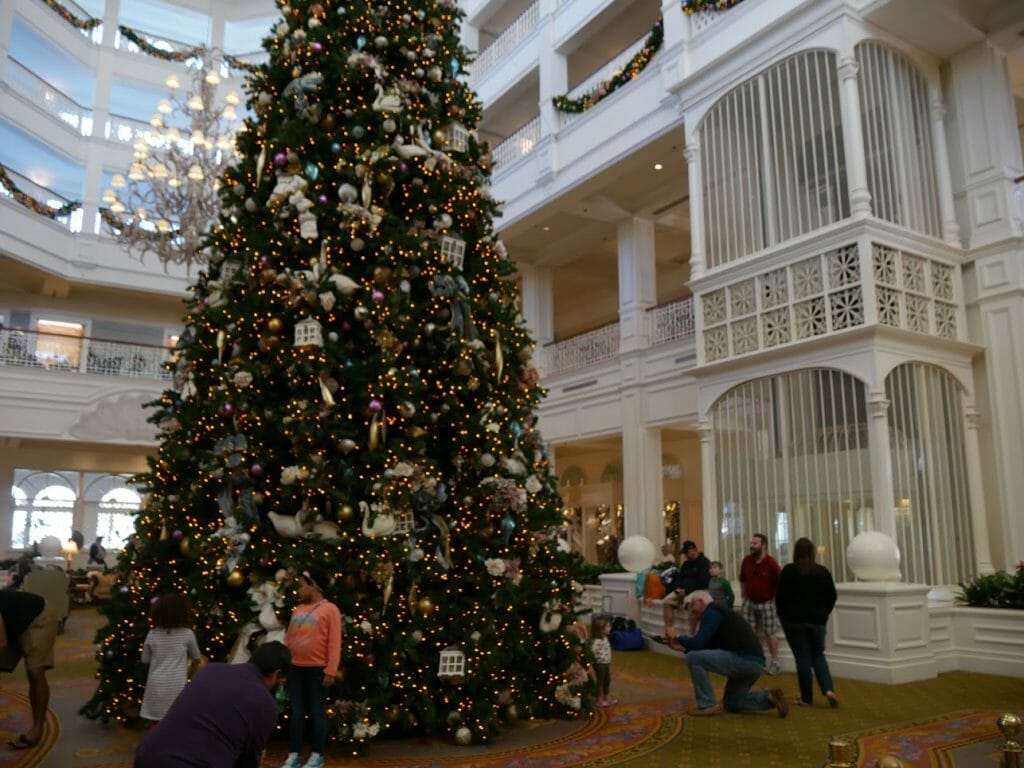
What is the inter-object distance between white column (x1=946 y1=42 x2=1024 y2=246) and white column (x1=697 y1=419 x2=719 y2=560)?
13.3 feet

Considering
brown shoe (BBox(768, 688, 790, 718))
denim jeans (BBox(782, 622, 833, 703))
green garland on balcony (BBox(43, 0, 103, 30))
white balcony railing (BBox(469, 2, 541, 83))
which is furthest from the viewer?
green garland on balcony (BBox(43, 0, 103, 30))

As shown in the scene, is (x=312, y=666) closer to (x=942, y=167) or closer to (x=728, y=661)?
(x=728, y=661)

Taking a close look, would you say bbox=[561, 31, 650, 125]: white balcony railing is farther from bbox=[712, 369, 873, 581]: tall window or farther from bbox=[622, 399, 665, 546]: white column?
bbox=[712, 369, 873, 581]: tall window

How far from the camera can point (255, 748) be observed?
298 centimetres

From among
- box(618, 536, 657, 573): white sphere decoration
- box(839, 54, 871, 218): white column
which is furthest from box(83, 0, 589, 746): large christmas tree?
box(618, 536, 657, 573): white sphere decoration

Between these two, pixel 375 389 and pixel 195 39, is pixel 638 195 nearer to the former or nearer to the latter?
pixel 375 389

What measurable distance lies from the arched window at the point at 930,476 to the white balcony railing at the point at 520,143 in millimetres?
8839

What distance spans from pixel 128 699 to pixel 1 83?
18.3 metres

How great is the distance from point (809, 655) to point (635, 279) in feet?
31.6

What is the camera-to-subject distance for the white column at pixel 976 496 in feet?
33.1

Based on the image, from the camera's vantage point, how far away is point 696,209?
39.7 feet

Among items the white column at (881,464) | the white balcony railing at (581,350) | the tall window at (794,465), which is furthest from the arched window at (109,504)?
the white column at (881,464)

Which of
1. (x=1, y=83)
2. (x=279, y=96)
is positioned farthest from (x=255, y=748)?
(x=1, y=83)

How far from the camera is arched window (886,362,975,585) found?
9.68 m
